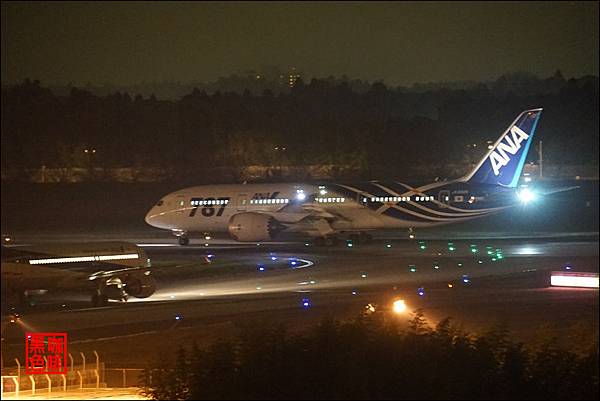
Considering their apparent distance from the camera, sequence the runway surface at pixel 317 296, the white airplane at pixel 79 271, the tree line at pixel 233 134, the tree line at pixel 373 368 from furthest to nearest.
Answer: the tree line at pixel 233 134 < the white airplane at pixel 79 271 < the runway surface at pixel 317 296 < the tree line at pixel 373 368

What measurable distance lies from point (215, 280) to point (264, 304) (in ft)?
28.2

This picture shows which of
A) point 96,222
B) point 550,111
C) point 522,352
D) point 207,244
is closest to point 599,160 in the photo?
point 550,111

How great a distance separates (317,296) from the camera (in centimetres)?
3731

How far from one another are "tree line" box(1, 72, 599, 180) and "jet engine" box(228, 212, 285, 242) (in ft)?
177

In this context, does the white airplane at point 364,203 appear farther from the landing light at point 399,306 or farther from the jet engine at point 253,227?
the landing light at point 399,306

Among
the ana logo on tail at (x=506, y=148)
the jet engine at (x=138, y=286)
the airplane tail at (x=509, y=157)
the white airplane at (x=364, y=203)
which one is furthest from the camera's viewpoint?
the ana logo on tail at (x=506, y=148)

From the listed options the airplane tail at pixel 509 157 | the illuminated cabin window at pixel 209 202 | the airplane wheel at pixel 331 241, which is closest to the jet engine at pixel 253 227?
the airplane wheel at pixel 331 241

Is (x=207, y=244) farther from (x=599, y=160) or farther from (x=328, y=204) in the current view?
(x=599, y=160)

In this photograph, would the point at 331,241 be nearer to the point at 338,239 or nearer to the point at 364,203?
the point at 338,239

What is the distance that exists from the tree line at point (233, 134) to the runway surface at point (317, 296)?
66.0 m

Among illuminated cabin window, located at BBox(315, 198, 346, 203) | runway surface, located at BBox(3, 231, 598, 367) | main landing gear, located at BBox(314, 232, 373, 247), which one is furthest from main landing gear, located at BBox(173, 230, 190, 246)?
illuminated cabin window, located at BBox(315, 198, 346, 203)

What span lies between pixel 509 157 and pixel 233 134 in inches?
2899

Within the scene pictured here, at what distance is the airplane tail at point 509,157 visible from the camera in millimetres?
62125

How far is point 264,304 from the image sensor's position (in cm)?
3538
